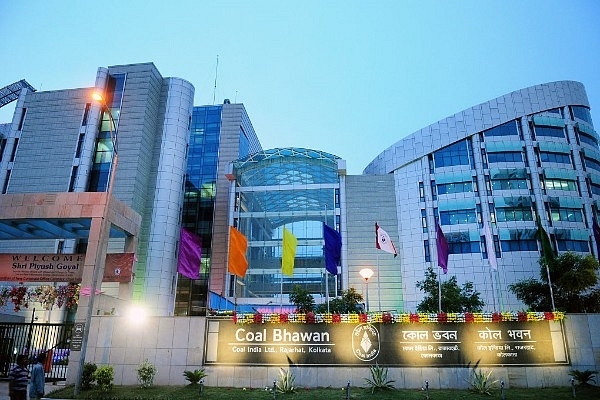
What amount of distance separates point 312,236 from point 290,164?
12984mm

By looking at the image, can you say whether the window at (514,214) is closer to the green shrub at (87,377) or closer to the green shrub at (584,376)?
the green shrub at (584,376)

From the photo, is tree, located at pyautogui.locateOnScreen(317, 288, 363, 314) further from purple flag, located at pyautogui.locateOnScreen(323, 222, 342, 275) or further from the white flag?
purple flag, located at pyautogui.locateOnScreen(323, 222, 342, 275)

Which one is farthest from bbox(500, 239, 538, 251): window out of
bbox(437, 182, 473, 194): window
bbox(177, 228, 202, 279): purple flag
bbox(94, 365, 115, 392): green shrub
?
bbox(94, 365, 115, 392): green shrub

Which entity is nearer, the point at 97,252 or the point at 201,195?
the point at 97,252

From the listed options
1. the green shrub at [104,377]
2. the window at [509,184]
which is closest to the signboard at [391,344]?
the green shrub at [104,377]

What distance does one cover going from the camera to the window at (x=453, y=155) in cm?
6881

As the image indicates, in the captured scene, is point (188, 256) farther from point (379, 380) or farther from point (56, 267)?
point (379, 380)

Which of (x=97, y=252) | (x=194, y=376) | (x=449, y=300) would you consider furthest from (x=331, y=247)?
(x=449, y=300)

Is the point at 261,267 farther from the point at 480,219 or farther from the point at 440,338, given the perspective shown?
the point at 440,338

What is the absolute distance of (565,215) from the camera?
6488cm

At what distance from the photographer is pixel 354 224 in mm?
69812

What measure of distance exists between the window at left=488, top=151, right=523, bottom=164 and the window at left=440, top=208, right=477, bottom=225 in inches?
372

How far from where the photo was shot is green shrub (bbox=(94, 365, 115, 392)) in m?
19.3

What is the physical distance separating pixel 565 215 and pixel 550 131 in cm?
1466
